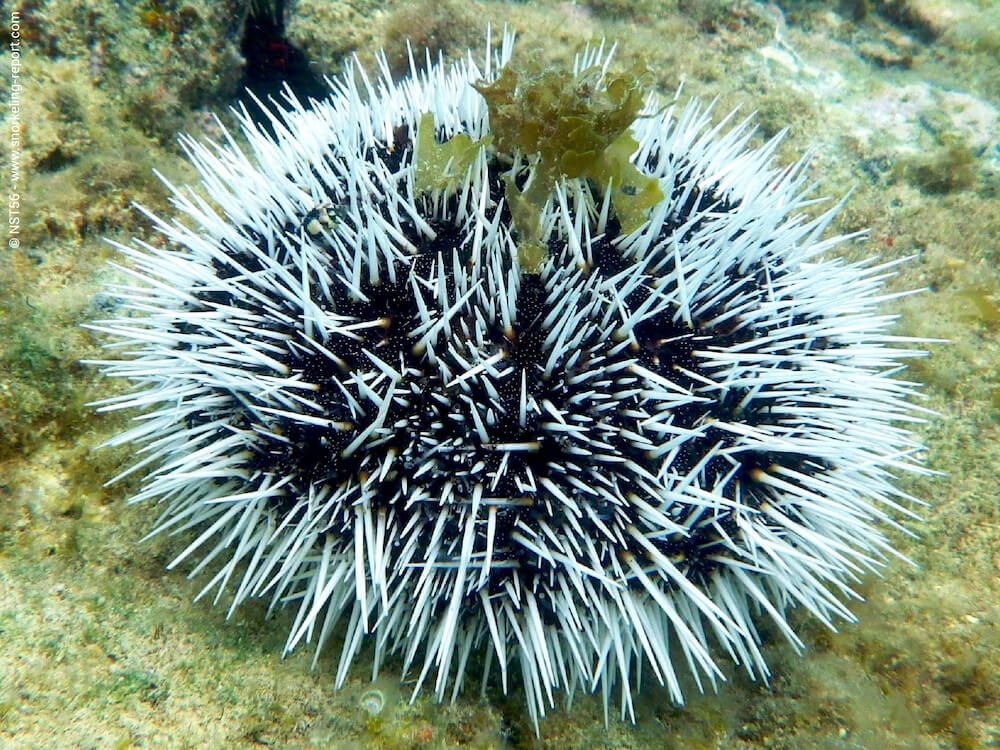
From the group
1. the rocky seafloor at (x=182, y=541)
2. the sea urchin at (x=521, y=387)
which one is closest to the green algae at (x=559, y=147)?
the sea urchin at (x=521, y=387)

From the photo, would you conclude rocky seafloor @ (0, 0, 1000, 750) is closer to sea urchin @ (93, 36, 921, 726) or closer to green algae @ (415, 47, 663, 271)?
sea urchin @ (93, 36, 921, 726)

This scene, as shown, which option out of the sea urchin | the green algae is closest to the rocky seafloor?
the sea urchin

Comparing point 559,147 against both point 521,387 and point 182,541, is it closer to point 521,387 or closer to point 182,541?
point 521,387

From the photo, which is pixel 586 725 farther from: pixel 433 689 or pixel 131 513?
pixel 131 513

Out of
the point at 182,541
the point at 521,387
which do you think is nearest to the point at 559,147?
the point at 521,387

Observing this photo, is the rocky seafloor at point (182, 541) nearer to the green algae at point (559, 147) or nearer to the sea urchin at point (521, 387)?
the sea urchin at point (521, 387)

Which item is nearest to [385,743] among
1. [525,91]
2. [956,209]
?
[525,91]
